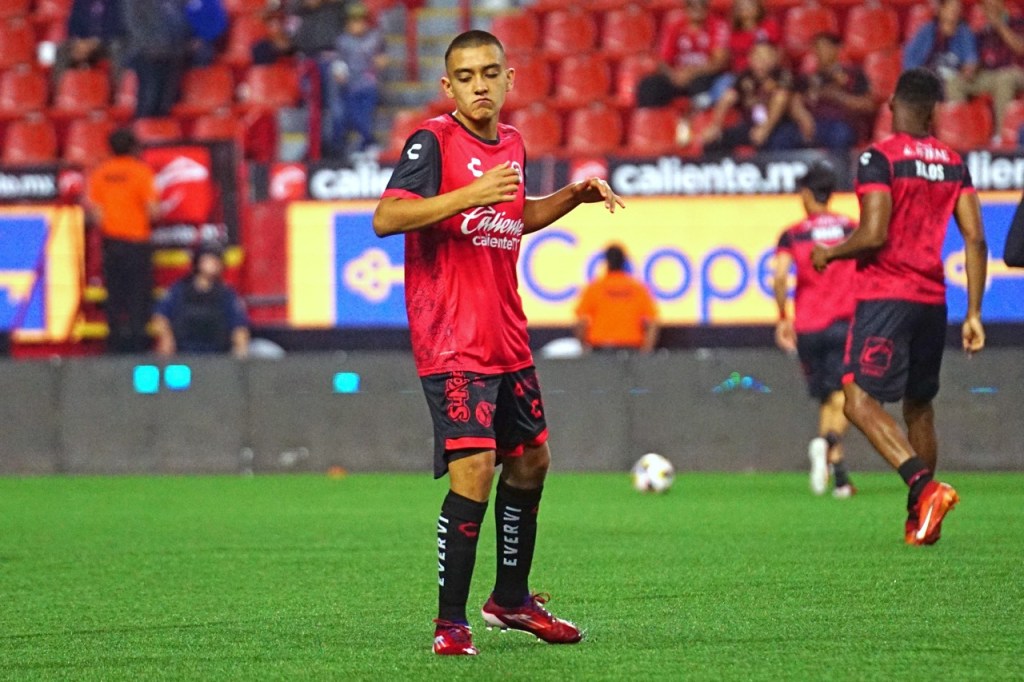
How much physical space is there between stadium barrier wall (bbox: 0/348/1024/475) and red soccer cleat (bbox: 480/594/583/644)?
9.11 metres

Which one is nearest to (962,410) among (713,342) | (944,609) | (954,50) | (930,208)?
(713,342)

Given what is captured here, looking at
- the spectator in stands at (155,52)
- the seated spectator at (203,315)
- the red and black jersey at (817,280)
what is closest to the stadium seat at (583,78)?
the spectator in stands at (155,52)

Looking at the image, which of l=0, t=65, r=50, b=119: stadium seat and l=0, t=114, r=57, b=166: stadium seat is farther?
l=0, t=65, r=50, b=119: stadium seat

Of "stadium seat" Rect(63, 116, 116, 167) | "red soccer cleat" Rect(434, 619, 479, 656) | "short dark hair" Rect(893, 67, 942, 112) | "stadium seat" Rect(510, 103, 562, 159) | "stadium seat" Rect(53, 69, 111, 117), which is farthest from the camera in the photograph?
"stadium seat" Rect(53, 69, 111, 117)

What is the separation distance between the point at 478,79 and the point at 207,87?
48.0ft

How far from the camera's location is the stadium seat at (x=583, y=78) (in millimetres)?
18531

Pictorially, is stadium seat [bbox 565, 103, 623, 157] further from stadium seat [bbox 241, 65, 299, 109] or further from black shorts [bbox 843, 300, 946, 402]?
black shorts [bbox 843, 300, 946, 402]

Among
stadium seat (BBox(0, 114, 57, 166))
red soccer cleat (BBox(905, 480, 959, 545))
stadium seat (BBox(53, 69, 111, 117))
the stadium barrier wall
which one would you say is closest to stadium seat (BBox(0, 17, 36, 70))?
stadium seat (BBox(53, 69, 111, 117))

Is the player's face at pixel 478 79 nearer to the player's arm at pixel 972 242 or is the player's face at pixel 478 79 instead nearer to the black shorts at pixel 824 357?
the player's arm at pixel 972 242

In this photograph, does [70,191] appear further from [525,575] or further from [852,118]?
[525,575]

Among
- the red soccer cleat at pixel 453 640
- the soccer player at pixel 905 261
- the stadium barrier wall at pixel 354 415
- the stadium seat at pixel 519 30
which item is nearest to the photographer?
the red soccer cleat at pixel 453 640

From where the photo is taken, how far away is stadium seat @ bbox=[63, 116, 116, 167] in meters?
A: 19.1

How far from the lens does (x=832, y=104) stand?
16000 millimetres

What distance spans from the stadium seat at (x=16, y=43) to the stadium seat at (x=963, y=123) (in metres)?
10.7
